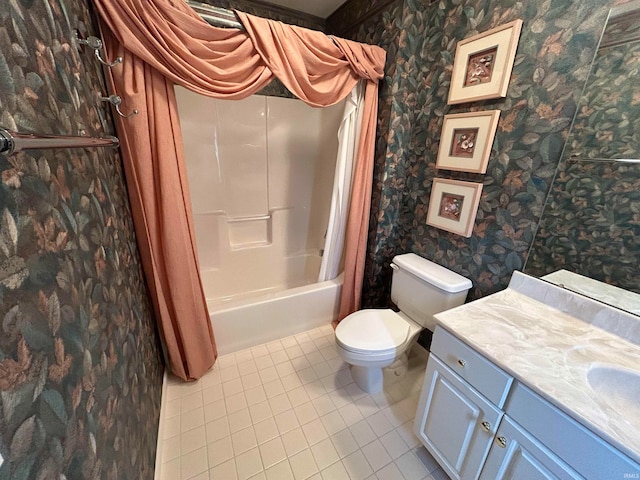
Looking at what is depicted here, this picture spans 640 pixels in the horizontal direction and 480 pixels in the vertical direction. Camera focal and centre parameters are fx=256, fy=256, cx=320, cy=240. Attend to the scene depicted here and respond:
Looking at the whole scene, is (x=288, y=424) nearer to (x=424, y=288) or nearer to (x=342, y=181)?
(x=424, y=288)

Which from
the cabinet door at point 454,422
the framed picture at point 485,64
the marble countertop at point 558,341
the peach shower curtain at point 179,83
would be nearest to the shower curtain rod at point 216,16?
the peach shower curtain at point 179,83

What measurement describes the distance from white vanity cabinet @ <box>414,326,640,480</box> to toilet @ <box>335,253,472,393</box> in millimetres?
306

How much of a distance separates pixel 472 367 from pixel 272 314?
49.5 inches

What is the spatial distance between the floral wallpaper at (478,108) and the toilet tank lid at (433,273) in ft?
0.21

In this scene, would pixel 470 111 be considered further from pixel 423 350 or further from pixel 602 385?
pixel 423 350

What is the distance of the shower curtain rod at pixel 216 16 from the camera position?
1.12 metres

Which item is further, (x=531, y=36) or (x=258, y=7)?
(x=258, y=7)

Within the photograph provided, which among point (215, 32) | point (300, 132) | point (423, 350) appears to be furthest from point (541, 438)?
point (300, 132)

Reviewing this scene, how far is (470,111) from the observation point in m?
1.38

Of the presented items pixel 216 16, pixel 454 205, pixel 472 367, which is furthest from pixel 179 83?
pixel 472 367

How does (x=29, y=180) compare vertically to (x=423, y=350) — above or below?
above

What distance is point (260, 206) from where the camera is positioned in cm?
238

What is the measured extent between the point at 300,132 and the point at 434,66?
1.17 m

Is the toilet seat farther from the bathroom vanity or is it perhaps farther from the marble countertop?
the marble countertop
